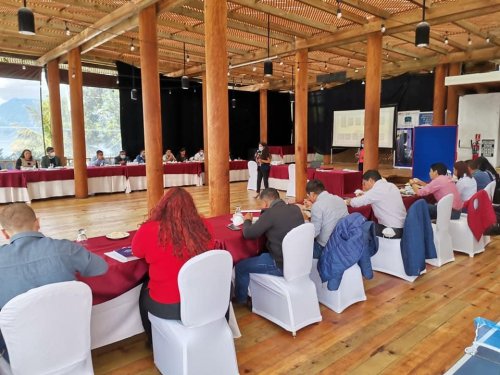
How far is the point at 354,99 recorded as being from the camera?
48.5 ft

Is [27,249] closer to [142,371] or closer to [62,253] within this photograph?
[62,253]

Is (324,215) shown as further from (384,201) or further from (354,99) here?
(354,99)

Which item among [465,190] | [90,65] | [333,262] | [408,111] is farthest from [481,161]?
[90,65]

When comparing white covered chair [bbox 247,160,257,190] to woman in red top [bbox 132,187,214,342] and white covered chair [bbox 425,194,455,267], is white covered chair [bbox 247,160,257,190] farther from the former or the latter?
woman in red top [bbox 132,187,214,342]

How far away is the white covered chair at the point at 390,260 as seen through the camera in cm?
393

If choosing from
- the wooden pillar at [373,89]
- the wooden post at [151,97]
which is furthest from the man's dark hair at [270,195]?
the wooden pillar at [373,89]

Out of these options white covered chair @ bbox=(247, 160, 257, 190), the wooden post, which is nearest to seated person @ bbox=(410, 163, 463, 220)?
the wooden post

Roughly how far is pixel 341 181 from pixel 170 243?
6053 millimetres

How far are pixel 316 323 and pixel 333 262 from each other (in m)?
0.50

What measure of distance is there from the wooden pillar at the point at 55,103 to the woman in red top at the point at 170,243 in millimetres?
9102

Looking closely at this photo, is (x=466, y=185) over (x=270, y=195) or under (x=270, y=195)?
under

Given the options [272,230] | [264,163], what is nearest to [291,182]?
[264,163]

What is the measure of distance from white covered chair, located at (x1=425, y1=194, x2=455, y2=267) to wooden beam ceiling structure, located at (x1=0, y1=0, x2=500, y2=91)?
3243mm

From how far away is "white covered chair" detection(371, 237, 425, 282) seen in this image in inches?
155
